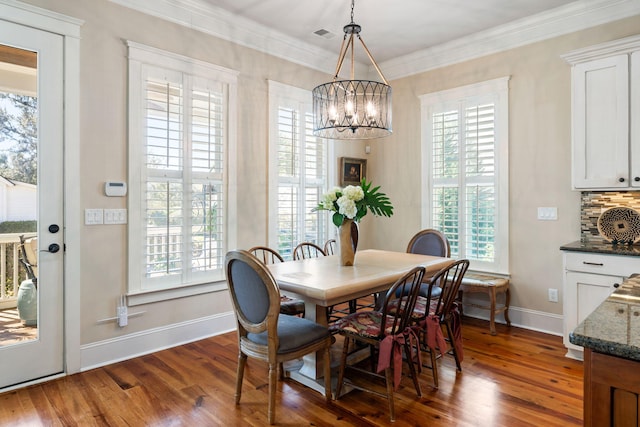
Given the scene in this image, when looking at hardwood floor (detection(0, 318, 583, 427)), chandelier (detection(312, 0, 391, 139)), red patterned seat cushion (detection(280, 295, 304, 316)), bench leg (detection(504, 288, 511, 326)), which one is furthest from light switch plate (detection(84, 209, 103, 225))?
bench leg (detection(504, 288, 511, 326))

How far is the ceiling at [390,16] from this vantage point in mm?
3514

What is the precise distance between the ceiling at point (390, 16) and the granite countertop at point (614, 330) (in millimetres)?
3060

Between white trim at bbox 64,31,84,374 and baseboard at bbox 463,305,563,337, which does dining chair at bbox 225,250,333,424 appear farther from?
baseboard at bbox 463,305,563,337

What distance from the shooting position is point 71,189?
2898mm

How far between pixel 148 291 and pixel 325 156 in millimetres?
2566

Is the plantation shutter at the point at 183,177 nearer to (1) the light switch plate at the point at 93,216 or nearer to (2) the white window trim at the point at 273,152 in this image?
(1) the light switch plate at the point at 93,216

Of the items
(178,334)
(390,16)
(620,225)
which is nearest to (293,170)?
(390,16)

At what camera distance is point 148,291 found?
10.8ft

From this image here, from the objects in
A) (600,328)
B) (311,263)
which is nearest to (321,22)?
(311,263)

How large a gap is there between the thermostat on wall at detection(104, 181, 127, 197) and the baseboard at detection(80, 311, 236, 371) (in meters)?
1.16

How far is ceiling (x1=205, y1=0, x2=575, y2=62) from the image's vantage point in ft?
11.5

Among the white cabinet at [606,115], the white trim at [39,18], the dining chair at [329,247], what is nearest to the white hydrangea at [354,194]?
the dining chair at [329,247]

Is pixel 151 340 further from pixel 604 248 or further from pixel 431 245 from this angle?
pixel 604 248

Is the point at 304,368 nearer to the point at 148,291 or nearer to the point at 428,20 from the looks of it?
the point at 148,291
